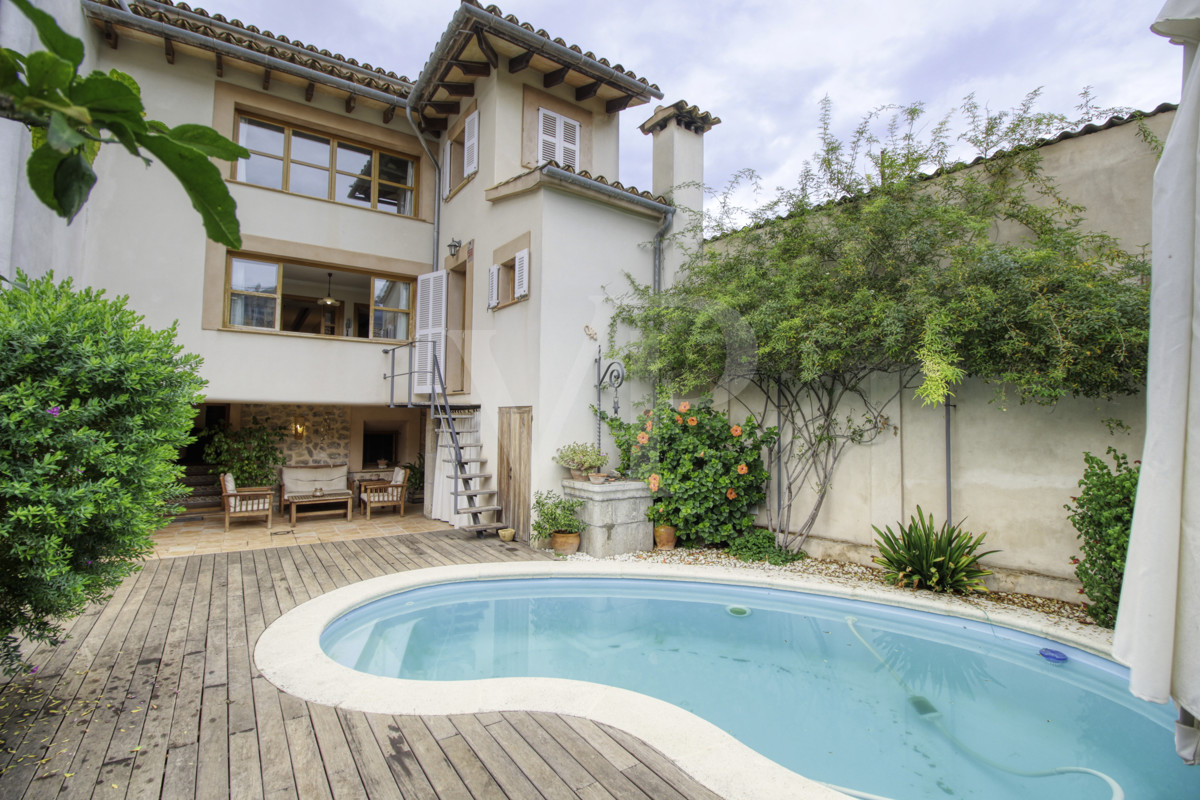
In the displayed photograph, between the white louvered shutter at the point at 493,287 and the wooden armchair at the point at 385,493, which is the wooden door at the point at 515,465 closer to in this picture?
the white louvered shutter at the point at 493,287

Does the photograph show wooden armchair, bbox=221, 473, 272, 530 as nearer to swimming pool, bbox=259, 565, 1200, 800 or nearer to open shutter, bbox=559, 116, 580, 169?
swimming pool, bbox=259, 565, 1200, 800

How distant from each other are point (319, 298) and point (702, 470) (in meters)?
8.83

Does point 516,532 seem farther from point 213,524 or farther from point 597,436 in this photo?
point 213,524

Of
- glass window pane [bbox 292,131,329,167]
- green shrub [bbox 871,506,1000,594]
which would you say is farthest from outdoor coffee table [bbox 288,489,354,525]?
green shrub [bbox 871,506,1000,594]

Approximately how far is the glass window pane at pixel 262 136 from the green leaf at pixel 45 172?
1001 cm

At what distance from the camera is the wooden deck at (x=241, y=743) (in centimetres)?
241

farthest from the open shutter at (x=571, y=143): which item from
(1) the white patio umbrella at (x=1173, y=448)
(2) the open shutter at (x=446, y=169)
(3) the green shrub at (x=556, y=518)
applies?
(1) the white patio umbrella at (x=1173, y=448)

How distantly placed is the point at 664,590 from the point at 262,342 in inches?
267

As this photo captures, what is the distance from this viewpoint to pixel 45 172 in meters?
0.64

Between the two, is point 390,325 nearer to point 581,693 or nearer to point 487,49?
point 487,49

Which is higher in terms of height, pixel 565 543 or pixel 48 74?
pixel 48 74

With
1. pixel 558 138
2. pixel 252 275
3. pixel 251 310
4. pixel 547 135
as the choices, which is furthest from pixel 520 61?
pixel 251 310

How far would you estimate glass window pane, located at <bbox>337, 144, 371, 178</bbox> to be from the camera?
31.4 feet

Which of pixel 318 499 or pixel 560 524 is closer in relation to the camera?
pixel 560 524
